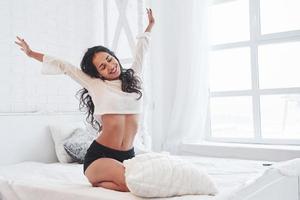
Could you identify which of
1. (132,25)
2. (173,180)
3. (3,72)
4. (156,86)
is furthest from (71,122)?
(173,180)

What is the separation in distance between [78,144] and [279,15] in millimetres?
2183

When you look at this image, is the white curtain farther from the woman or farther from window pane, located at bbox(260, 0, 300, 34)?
the woman

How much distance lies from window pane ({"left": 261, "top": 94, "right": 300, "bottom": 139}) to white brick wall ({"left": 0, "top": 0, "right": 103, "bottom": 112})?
1835mm

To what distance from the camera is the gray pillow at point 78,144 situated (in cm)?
266

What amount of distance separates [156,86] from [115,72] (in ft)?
6.00

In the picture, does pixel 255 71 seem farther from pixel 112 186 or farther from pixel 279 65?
pixel 112 186

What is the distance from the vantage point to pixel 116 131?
5.62ft

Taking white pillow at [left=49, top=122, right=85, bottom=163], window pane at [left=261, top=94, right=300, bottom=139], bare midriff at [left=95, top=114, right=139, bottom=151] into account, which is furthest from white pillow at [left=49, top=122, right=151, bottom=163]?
window pane at [left=261, top=94, right=300, bottom=139]

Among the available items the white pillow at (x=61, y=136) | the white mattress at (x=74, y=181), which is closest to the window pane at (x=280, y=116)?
the white mattress at (x=74, y=181)

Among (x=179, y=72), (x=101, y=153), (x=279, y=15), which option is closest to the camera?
(x=101, y=153)

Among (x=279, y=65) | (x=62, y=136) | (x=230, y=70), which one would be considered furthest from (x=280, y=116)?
(x=62, y=136)

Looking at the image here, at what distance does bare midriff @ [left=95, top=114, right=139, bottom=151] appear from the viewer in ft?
5.60

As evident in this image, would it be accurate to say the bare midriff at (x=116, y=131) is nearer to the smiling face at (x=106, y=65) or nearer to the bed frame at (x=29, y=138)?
the smiling face at (x=106, y=65)

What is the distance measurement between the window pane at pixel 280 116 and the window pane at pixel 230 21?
A: 69 cm
